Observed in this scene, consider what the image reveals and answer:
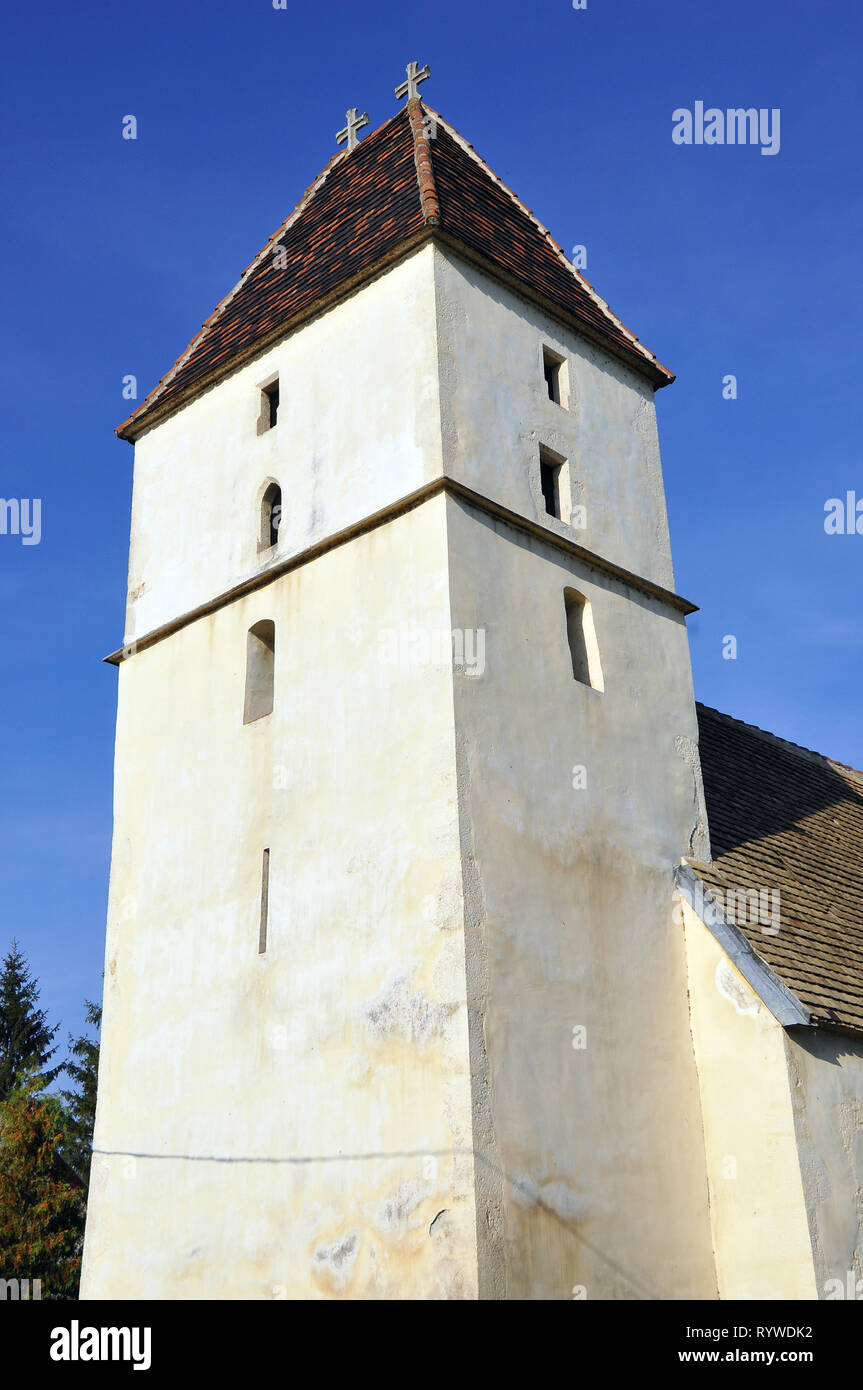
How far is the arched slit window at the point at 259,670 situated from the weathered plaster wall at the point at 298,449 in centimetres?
73

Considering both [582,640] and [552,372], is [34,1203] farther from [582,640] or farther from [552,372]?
[552,372]

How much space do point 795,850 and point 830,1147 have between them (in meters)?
5.67

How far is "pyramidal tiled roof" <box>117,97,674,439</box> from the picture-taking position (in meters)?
14.7

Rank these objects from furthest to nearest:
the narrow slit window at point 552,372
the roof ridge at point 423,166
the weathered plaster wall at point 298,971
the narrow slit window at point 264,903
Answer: the narrow slit window at point 552,372 → the roof ridge at point 423,166 → the narrow slit window at point 264,903 → the weathered plaster wall at point 298,971

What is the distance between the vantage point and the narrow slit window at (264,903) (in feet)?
41.8

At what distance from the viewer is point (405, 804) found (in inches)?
464

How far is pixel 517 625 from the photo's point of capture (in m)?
13.0

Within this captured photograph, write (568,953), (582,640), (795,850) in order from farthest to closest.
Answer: (795,850)
(582,640)
(568,953)

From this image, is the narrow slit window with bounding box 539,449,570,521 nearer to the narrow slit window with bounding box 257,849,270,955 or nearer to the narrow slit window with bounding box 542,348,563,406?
the narrow slit window with bounding box 542,348,563,406

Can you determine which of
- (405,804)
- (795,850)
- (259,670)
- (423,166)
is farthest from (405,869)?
(423,166)

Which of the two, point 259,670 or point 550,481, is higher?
point 550,481

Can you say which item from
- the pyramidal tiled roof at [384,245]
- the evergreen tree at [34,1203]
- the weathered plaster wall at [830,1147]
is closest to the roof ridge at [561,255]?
the pyramidal tiled roof at [384,245]

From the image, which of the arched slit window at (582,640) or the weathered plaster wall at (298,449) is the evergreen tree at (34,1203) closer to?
the weathered plaster wall at (298,449)
